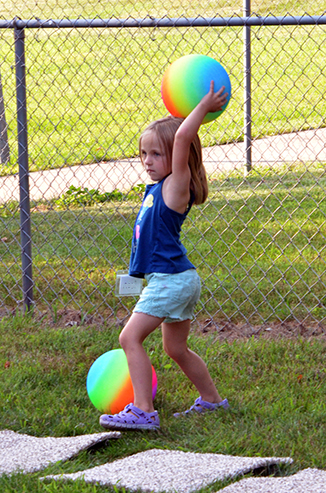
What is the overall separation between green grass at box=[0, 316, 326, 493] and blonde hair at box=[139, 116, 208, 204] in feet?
3.39

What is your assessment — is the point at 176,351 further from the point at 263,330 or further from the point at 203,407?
the point at 263,330

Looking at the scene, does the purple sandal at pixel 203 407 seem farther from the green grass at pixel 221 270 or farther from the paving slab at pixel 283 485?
the green grass at pixel 221 270

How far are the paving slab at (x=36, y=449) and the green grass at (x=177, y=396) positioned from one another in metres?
0.05

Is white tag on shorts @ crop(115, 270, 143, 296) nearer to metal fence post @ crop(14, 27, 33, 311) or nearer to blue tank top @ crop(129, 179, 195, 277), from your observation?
blue tank top @ crop(129, 179, 195, 277)

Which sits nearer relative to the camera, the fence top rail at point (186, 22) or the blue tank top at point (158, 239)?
the blue tank top at point (158, 239)

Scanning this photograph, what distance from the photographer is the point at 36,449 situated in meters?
2.51

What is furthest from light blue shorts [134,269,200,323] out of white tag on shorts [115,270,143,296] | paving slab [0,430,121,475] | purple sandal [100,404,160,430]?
paving slab [0,430,121,475]

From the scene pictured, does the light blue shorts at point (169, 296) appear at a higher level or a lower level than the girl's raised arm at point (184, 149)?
lower

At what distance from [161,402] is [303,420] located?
0.71 metres

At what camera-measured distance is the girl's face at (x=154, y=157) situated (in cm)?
267

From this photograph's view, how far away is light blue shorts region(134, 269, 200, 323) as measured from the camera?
8.73ft

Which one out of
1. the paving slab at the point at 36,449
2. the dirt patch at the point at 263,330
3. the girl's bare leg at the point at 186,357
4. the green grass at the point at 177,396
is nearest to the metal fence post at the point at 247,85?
the dirt patch at the point at 263,330

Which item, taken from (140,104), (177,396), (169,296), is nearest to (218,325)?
(177,396)

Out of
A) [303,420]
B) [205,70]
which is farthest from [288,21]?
[303,420]
